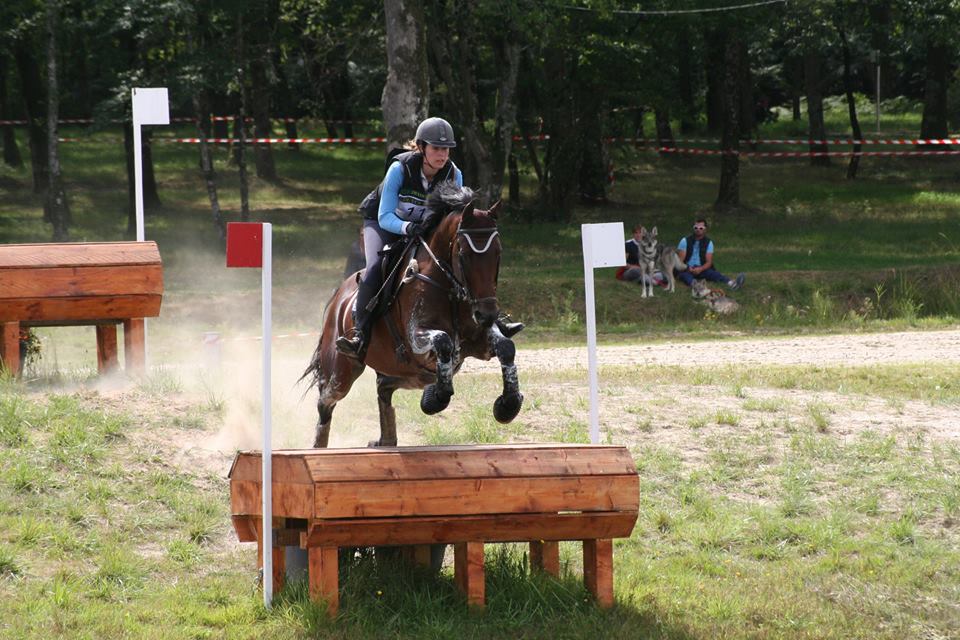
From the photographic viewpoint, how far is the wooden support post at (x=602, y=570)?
7121mm

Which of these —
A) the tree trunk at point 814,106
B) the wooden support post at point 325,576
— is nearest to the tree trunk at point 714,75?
the tree trunk at point 814,106

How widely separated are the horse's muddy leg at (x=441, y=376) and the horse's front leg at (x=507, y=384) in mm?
278

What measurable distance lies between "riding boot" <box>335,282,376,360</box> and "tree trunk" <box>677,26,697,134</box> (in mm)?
23248

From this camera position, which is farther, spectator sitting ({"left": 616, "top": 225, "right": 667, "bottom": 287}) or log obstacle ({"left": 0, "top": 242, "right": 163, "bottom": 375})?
spectator sitting ({"left": 616, "top": 225, "right": 667, "bottom": 287})

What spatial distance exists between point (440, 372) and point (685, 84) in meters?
38.9

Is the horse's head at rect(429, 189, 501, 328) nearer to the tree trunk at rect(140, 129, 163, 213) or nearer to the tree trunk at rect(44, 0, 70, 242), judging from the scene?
the tree trunk at rect(44, 0, 70, 242)

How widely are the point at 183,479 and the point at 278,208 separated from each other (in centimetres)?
2416

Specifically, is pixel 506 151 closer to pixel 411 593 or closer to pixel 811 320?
pixel 811 320

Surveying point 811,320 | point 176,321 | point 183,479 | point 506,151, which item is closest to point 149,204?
point 506,151

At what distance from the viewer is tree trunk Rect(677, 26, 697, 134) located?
32344 mm

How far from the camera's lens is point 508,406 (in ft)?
23.8

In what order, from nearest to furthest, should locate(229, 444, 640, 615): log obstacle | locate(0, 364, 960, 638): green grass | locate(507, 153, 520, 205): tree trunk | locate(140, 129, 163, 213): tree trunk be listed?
locate(229, 444, 640, 615): log obstacle → locate(0, 364, 960, 638): green grass → locate(507, 153, 520, 205): tree trunk → locate(140, 129, 163, 213): tree trunk

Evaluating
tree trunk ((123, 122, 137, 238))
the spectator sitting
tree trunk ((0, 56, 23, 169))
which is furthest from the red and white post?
tree trunk ((0, 56, 23, 169))

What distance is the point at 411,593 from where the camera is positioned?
284 inches
